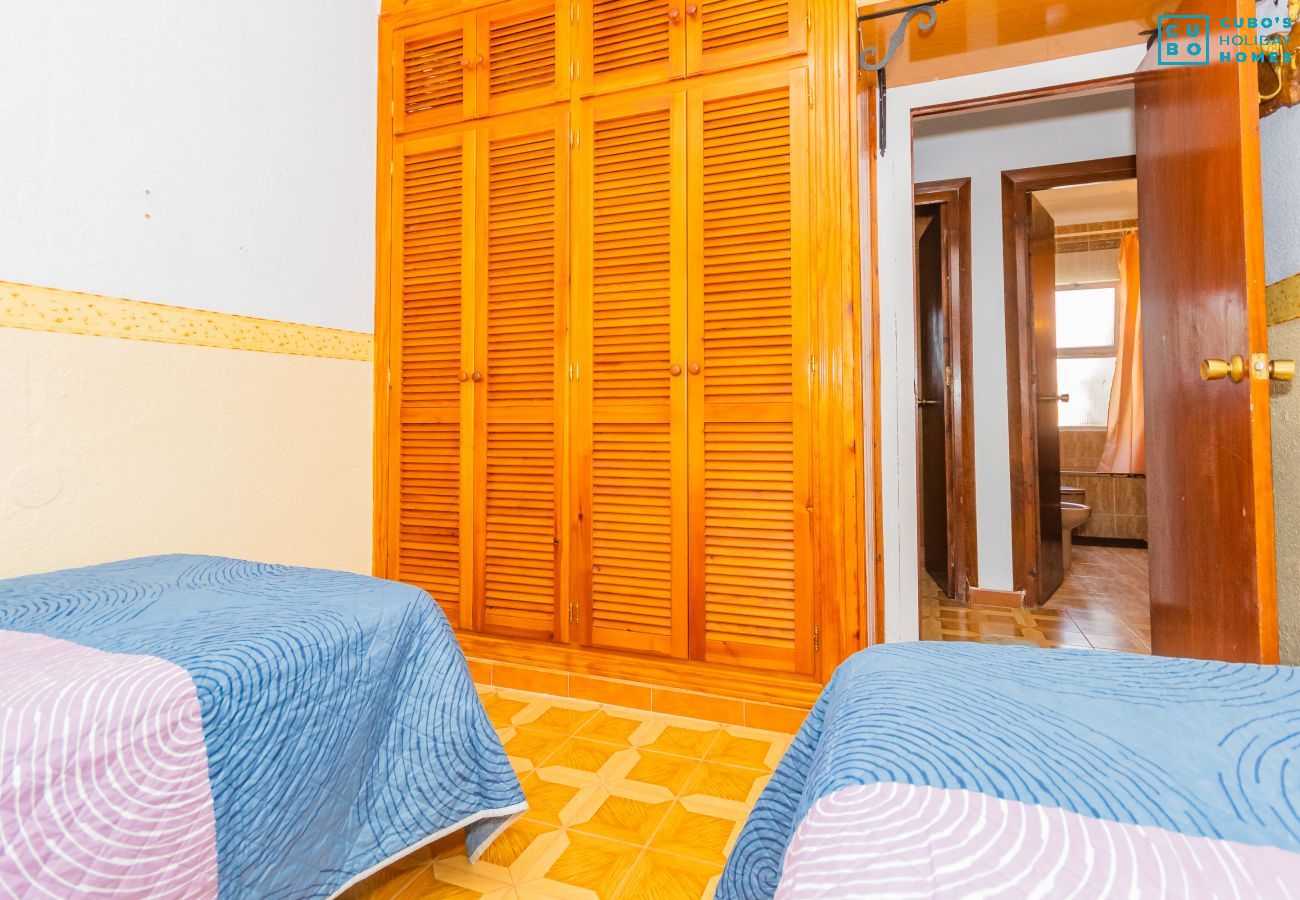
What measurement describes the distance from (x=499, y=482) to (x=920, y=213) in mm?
3174

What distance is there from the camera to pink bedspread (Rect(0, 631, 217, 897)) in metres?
0.64

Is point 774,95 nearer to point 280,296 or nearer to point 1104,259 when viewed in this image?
point 280,296

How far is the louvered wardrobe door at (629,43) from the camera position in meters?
1.98

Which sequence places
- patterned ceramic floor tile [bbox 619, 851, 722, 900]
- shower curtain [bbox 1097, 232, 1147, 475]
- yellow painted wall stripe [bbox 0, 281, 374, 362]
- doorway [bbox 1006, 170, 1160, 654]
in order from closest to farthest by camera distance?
patterned ceramic floor tile [bbox 619, 851, 722, 900] → yellow painted wall stripe [bbox 0, 281, 374, 362] → doorway [bbox 1006, 170, 1160, 654] → shower curtain [bbox 1097, 232, 1147, 475]

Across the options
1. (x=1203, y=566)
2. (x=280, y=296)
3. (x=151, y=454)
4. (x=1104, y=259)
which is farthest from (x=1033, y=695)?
(x=1104, y=259)

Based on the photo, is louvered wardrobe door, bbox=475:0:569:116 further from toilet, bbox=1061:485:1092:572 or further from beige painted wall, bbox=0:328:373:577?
toilet, bbox=1061:485:1092:572

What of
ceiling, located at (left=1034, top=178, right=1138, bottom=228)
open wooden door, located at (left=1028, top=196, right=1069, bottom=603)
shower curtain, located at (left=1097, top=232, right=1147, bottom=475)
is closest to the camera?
open wooden door, located at (left=1028, top=196, right=1069, bottom=603)

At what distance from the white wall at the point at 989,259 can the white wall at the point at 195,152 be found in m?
2.82

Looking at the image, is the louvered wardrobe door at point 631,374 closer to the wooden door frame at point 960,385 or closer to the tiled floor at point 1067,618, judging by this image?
the tiled floor at point 1067,618

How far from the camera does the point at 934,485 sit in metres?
4.06

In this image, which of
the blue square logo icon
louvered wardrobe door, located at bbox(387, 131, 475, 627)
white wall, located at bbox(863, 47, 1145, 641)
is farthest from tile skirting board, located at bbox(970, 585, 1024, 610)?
louvered wardrobe door, located at bbox(387, 131, 475, 627)

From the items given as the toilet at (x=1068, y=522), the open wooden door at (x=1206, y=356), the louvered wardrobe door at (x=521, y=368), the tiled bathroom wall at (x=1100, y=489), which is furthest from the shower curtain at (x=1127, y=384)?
the louvered wardrobe door at (x=521, y=368)

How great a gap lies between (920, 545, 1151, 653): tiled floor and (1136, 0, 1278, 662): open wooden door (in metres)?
0.93

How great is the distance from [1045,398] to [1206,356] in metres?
2.28
